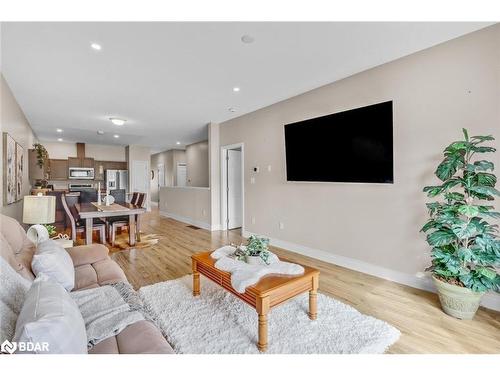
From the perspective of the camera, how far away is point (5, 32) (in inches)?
86.1

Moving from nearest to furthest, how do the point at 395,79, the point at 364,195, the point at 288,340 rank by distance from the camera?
1. the point at 288,340
2. the point at 395,79
3. the point at 364,195

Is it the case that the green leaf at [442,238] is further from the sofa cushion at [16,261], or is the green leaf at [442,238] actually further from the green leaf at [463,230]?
the sofa cushion at [16,261]

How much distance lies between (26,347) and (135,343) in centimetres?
43

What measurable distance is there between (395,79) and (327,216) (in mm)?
1945

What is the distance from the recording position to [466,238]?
2.09 meters

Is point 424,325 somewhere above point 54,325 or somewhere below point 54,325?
below

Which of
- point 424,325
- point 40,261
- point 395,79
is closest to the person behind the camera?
point 40,261

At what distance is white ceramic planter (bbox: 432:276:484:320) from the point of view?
2055 millimetres

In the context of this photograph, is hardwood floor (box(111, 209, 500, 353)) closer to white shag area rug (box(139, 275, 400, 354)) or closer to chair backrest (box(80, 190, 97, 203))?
white shag area rug (box(139, 275, 400, 354))

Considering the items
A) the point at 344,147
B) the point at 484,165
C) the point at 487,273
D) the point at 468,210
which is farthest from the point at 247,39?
the point at 487,273

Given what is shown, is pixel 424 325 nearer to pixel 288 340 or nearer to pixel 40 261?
pixel 288 340

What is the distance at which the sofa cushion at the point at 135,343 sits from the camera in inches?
45.3

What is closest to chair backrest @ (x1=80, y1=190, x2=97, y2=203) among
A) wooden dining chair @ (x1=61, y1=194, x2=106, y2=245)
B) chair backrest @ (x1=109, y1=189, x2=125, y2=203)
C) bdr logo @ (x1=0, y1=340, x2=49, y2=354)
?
chair backrest @ (x1=109, y1=189, x2=125, y2=203)
